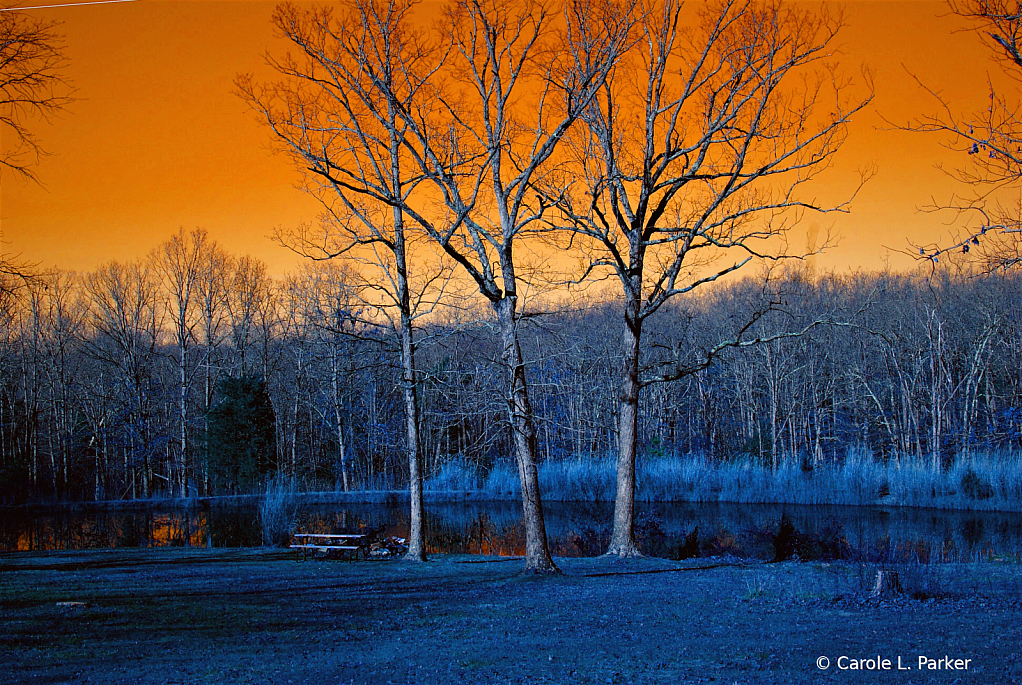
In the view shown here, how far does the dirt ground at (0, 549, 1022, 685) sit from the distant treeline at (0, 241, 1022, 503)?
16.0 metres

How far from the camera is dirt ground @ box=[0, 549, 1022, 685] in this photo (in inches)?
223

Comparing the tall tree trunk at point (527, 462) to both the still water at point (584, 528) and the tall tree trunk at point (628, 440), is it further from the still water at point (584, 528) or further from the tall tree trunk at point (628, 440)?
the still water at point (584, 528)

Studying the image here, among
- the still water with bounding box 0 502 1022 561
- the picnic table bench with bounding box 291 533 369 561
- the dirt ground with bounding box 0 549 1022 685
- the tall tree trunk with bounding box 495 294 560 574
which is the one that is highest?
the tall tree trunk with bounding box 495 294 560 574

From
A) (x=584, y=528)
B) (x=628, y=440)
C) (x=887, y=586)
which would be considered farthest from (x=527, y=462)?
(x=584, y=528)

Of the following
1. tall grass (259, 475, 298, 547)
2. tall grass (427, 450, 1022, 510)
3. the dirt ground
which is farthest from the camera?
tall grass (427, 450, 1022, 510)

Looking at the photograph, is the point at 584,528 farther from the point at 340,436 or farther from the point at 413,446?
the point at 340,436

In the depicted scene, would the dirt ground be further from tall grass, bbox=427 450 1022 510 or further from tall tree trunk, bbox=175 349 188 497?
tall tree trunk, bbox=175 349 188 497

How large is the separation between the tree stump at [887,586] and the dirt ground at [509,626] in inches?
4.2

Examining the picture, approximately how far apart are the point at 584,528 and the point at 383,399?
17239 millimetres

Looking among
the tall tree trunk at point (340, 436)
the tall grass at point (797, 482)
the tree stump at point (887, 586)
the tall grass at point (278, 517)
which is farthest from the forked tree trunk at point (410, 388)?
the tall tree trunk at point (340, 436)

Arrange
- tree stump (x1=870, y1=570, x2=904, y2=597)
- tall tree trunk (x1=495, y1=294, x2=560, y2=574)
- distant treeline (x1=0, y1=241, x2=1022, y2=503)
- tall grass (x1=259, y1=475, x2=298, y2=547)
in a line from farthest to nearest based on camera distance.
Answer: distant treeline (x1=0, y1=241, x2=1022, y2=503), tall grass (x1=259, y1=475, x2=298, y2=547), tall tree trunk (x1=495, y1=294, x2=560, y2=574), tree stump (x1=870, y1=570, x2=904, y2=597)

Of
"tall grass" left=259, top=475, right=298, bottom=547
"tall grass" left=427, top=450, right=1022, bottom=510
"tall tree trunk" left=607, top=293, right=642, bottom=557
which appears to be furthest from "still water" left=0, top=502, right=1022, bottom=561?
"tall tree trunk" left=607, top=293, right=642, bottom=557

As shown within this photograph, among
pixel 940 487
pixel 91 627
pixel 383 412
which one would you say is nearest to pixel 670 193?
pixel 91 627

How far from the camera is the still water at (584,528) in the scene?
1563cm
